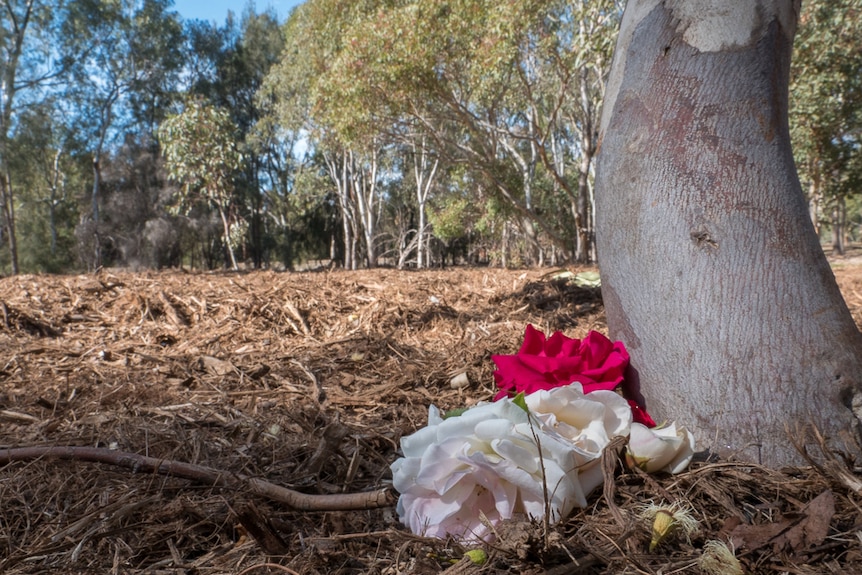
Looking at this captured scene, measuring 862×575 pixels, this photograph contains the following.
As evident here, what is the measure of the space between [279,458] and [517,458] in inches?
31.1

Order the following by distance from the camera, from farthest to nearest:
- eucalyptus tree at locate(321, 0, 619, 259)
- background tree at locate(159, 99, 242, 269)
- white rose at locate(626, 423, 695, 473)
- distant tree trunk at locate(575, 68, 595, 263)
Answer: background tree at locate(159, 99, 242, 269)
distant tree trunk at locate(575, 68, 595, 263)
eucalyptus tree at locate(321, 0, 619, 259)
white rose at locate(626, 423, 695, 473)

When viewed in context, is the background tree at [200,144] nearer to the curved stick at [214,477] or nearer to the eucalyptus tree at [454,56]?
the eucalyptus tree at [454,56]

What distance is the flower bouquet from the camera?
3.06 feet

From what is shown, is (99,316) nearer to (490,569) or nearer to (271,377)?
(271,377)

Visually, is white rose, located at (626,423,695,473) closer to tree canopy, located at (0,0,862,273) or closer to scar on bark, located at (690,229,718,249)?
scar on bark, located at (690,229,718,249)

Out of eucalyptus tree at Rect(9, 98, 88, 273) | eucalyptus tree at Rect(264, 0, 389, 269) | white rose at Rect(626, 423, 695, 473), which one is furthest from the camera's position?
eucalyptus tree at Rect(9, 98, 88, 273)

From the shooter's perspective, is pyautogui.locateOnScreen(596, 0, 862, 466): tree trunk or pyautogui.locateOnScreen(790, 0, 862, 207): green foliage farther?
pyautogui.locateOnScreen(790, 0, 862, 207): green foliage

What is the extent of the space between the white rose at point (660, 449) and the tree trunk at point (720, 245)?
13cm

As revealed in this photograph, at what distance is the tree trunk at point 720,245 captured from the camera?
1144mm

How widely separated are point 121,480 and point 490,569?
3.18ft

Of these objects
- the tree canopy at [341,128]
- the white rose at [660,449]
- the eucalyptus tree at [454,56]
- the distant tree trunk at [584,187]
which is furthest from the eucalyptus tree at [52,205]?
the white rose at [660,449]

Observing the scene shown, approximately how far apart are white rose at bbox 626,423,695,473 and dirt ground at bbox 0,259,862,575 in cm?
3

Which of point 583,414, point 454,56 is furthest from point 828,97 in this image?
point 583,414

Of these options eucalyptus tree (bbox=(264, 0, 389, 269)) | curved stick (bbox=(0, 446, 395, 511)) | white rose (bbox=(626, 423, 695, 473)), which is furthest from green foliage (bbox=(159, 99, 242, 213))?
white rose (bbox=(626, 423, 695, 473))
